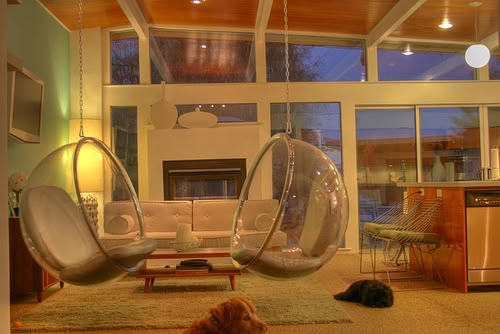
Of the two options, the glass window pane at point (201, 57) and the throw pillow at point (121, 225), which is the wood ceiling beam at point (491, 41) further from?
the throw pillow at point (121, 225)

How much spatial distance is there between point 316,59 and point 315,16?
83 centimetres

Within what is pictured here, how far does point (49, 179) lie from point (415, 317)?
104 inches

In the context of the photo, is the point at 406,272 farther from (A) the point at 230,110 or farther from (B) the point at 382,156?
(A) the point at 230,110

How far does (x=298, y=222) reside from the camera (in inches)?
105

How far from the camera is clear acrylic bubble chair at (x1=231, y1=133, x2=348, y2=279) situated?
103 inches

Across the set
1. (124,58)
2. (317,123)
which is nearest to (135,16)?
(124,58)

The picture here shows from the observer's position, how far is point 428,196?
5.51m

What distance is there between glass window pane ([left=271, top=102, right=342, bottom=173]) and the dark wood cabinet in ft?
12.9

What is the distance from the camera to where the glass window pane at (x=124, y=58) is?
7.77 metres

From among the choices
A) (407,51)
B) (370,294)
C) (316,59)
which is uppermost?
(407,51)

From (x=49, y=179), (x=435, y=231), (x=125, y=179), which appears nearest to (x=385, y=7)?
(x=435, y=231)

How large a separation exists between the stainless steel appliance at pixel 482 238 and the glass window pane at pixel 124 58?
4.91 metres

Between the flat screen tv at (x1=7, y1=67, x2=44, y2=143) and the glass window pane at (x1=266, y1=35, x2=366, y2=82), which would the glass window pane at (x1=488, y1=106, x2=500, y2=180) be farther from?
the flat screen tv at (x1=7, y1=67, x2=44, y2=143)

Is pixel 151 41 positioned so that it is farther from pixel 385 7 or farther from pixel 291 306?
pixel 291 306
